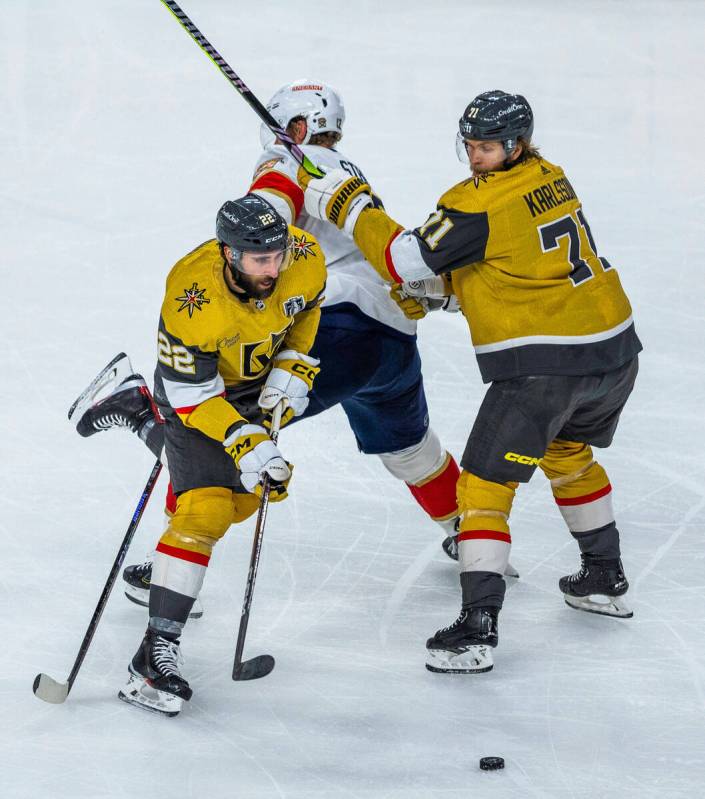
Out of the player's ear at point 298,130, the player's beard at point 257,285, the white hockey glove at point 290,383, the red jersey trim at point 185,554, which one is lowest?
the red jersey trim at point 185,554

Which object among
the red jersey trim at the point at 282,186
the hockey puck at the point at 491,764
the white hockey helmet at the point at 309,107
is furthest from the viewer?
the white hockey helmet at the point at 309,107

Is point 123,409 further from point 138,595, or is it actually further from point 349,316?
point 349,316

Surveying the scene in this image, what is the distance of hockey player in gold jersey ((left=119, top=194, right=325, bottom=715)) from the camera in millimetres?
3031

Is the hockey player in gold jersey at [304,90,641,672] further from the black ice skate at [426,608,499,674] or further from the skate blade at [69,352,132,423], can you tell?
the skate blade at [69,352,132,423]

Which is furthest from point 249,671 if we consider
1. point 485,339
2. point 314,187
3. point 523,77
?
point 523,77

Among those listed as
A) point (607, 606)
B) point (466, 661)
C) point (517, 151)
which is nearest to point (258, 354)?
point (517, 151)

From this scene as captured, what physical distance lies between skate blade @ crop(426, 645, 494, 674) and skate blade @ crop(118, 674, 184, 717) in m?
0.65

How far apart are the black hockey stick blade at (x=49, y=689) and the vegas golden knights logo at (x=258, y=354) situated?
0.85 meters

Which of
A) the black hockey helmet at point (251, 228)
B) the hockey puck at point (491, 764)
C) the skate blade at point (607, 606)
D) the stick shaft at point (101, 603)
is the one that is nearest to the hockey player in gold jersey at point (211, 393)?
the black hockey helmet at point (251, 228)

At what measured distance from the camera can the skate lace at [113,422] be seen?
149 inches

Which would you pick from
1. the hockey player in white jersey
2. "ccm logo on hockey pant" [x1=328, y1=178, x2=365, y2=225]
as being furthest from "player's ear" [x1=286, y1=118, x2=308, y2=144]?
"ccm logo on hockey pant" [x1=328, y1=178, x2=365, y2=225]

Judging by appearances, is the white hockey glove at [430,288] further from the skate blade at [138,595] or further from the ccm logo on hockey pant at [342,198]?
the skate blade at [138,595]

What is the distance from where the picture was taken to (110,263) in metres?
5.65

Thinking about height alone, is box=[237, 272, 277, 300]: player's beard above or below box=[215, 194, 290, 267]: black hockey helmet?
below
